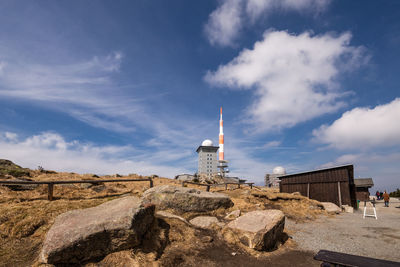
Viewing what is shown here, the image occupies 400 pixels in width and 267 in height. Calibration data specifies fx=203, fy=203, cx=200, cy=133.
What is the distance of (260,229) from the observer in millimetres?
7031

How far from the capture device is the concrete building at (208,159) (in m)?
88.2

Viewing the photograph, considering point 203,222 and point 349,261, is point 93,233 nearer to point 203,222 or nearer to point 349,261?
point 203,222

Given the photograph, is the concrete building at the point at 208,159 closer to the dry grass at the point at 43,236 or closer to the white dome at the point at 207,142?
the white dome at the point at 207,142

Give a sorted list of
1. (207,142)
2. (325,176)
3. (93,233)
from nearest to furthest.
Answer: (93,233)
(325,176)
(207,142)

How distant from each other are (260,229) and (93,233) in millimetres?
5210

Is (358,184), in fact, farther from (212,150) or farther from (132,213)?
(212,150)

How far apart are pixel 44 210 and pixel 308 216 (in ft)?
48.1

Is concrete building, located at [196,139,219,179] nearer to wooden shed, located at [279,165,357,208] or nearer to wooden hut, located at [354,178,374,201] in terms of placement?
wooden hut, located at [354,178,374,201]

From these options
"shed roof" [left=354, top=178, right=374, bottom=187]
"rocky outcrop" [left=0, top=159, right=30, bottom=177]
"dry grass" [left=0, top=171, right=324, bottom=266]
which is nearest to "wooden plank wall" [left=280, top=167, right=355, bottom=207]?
"shed roof" [left=354, top=178, right=374, bottom=187]

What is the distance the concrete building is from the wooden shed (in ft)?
207

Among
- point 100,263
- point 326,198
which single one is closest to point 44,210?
point 100,263

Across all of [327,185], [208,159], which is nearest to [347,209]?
[327,185]

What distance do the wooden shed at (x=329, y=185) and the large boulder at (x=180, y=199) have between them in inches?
647

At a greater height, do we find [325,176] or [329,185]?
[325,176]
